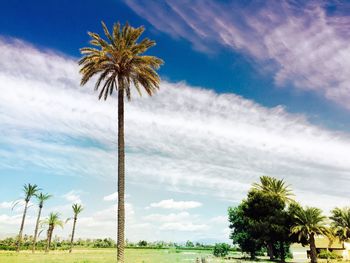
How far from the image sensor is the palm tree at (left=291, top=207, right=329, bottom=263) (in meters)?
59.6

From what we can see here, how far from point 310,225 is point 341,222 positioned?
18.0m

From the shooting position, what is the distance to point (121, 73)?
32.8 metres

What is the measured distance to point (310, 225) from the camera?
5978 centimetres

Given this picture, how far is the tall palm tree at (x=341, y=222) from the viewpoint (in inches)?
2800

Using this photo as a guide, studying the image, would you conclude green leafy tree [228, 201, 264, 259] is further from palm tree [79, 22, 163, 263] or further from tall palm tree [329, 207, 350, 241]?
palm tree [79, 22, 163, 263]

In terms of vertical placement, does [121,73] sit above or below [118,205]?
above

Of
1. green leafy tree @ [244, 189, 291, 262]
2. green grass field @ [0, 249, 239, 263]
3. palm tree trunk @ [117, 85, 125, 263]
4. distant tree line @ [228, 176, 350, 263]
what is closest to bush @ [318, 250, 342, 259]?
distant tree line @ [228, 176, 350, 263]

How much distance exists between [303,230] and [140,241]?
351 ft

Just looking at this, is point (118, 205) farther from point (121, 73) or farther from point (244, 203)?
point (244, 203)

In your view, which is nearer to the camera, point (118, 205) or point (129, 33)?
point (118, 205)

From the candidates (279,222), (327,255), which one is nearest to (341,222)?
(327,255)

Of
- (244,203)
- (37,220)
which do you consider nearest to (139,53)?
(244,203)

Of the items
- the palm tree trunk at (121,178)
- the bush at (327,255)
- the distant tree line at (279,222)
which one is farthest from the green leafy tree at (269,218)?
the palm tree trunk at (121,178)

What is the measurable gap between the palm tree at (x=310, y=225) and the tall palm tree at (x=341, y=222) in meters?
12.4
